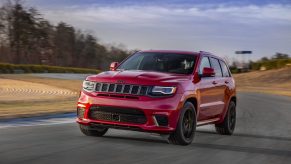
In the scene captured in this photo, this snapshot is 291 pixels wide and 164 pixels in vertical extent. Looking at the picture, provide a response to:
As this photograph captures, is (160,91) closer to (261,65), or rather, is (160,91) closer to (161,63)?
(161,63)

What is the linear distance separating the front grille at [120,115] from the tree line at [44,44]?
7422cm

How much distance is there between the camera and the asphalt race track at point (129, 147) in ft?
27.8

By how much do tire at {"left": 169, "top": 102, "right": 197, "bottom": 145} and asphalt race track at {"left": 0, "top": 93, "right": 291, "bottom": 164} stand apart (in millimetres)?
124

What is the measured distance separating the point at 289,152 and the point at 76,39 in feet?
335

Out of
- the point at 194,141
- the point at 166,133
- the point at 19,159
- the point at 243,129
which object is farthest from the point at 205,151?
the point at 243,129

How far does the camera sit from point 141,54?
11688 mm

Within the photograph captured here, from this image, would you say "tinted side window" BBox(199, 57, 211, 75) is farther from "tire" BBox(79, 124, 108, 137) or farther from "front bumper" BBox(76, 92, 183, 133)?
"tire" BBox(79, 124, 108, 137)

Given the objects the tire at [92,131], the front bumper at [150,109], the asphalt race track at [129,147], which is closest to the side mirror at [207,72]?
the front bumper at [150,109]

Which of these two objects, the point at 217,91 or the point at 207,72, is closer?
the point at 207,72

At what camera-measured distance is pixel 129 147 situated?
9812 millimetres

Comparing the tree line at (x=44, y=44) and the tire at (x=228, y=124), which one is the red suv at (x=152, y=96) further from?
the tree line at (x=44, y=44)

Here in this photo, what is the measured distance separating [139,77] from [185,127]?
122cm

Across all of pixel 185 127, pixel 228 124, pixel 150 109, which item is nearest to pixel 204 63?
pixel 185 127

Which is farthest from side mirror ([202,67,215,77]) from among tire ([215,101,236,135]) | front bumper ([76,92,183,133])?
tire ([215,101,236,135])
